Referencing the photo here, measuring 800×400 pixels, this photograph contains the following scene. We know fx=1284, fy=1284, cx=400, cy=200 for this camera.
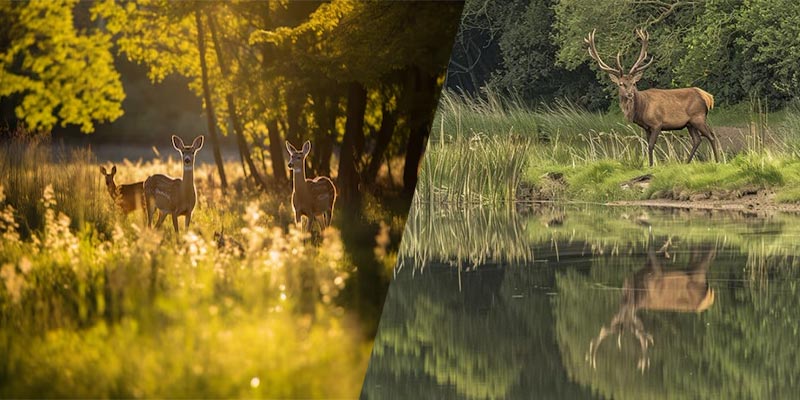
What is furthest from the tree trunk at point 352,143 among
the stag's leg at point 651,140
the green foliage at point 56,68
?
the stag's leg at point 651,140

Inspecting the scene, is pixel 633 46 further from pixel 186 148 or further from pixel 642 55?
pixel 186 148

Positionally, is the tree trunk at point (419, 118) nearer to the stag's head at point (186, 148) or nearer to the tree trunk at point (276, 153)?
the tree trunk at point (276, 153)

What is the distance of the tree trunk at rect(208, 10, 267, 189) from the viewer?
2697mm

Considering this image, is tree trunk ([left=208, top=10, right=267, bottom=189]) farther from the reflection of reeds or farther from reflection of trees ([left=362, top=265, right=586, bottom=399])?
the reflection of reeds

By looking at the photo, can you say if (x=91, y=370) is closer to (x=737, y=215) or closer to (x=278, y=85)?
(x=278, y=85)

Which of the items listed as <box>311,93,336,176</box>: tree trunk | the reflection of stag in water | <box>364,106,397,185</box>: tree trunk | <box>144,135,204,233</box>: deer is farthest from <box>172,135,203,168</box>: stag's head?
the reflection of stag in water

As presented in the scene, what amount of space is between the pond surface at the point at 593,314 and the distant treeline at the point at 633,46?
7245mm

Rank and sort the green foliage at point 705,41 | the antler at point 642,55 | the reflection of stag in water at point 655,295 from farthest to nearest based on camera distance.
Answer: the green foliage at point 705,41, the antler at point 642,55, the reflection of stag in water at point 655,295

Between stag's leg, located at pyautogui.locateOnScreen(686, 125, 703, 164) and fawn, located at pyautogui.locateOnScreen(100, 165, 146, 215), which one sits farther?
stag's leg, located at pyautogui.locateOnScreen(686, 125, 703, 164)

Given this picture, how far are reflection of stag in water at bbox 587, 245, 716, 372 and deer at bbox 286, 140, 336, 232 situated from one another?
14.7 feet

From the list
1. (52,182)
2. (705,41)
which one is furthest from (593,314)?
(705,41)

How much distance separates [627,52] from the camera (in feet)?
66.0

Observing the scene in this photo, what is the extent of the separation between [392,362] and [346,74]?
4.78 metres

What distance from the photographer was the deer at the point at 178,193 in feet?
8.71
